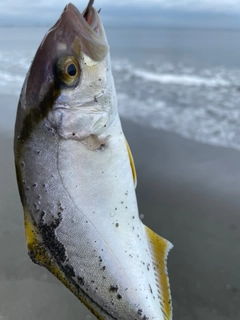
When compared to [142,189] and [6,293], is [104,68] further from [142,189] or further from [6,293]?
[142,189]

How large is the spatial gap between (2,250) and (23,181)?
6.11ft

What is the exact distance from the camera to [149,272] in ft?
6.02

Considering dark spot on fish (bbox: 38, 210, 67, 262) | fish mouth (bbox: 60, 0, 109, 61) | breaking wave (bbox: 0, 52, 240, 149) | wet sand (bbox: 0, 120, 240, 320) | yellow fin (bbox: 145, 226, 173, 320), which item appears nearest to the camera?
fish mouth (bbox: 60, 0, 109, 61)

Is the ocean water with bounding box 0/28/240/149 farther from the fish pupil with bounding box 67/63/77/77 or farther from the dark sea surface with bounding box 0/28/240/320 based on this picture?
the fish pupil with bounding box 67/63/77/77

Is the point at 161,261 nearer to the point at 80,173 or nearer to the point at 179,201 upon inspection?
the point at 80,173

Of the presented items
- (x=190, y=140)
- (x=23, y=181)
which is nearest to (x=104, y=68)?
(x=23, y=181)

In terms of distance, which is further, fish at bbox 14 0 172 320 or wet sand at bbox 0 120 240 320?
wet sand at bbox 0 120 240 320

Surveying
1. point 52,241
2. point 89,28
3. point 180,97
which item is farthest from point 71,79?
point 180,97

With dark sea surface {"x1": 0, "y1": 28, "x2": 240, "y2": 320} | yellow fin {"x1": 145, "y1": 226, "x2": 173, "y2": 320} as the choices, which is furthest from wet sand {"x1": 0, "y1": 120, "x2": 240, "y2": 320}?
yellow fin {"x1": 145, "y1": 226, "x2": 173, "y2": 320}

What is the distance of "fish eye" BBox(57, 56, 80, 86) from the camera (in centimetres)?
150

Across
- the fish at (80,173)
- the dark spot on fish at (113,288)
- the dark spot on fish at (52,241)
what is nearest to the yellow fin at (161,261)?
the fish at (80,173)

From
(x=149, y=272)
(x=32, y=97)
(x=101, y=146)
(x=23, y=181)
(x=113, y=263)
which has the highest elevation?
(x=32, y=97)

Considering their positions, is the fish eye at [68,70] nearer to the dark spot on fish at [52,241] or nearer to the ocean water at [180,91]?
the dark spot on fish at [52,241]

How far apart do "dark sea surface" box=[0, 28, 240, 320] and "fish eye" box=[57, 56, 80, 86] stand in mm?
1882
